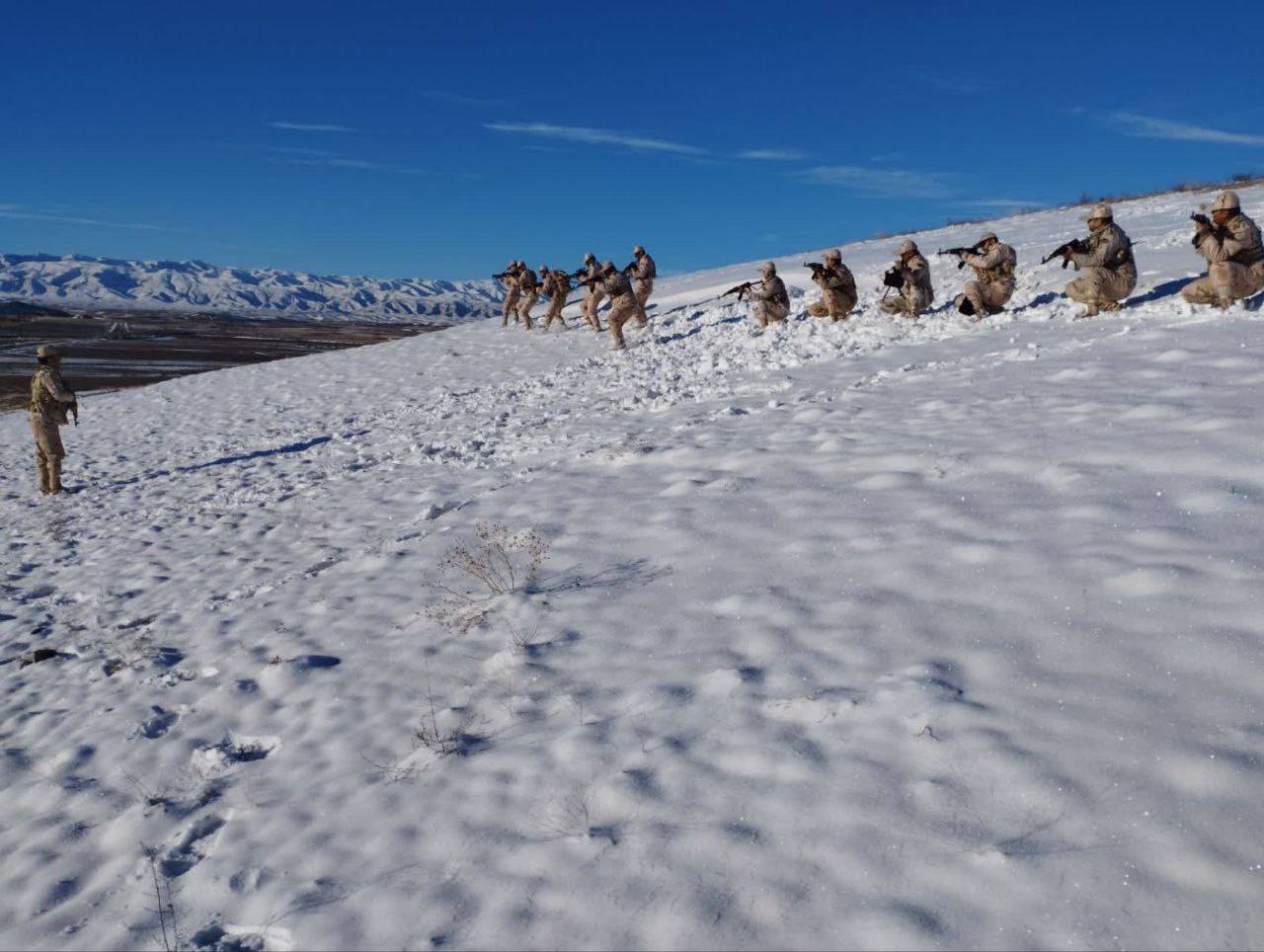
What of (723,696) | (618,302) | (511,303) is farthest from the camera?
(511,303)

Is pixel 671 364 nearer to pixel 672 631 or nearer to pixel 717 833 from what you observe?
pixel 672 631

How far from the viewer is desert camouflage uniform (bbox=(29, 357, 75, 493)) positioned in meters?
13.1

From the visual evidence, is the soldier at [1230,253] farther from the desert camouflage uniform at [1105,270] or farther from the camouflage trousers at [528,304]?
the camouflage trousers at [528,304]

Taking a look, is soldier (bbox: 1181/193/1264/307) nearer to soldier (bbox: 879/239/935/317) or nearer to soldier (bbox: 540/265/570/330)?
soldier (bbox: 879/239/935/317)

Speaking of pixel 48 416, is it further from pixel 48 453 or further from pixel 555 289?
pixel 555 289

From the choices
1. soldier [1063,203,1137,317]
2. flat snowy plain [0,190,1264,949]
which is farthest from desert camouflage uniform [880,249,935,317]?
flat snowy plain [0,190,1264,949]

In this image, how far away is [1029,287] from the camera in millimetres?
15891

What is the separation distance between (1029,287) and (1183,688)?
14.4 metres

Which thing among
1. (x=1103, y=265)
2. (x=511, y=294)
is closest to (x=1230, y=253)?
(x=1103, y=265)

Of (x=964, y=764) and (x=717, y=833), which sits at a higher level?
(x=964, y=764)

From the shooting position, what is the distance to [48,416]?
13203mm

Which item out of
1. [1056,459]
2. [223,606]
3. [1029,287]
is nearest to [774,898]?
[1056,459]

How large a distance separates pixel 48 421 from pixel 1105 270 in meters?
16.0

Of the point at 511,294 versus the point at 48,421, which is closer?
the point at 48,421
